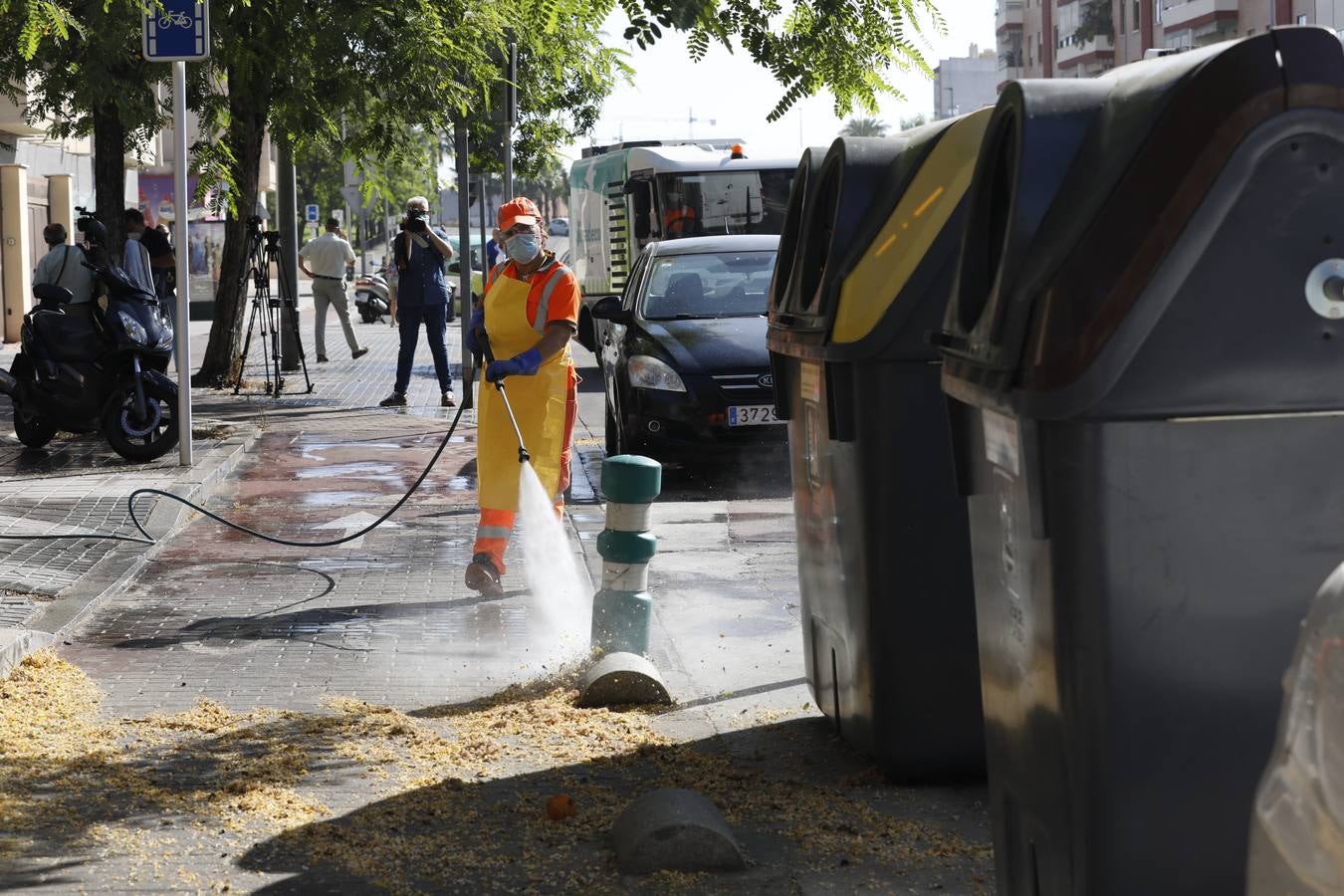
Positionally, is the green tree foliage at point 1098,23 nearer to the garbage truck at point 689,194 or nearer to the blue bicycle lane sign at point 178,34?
the garbage truck at point 689,194

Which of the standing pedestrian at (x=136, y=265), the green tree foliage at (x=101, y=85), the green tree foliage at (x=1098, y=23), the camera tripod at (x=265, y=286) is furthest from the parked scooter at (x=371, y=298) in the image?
the green tree foliage at (x=1098, y=23)

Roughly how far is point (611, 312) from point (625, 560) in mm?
6508

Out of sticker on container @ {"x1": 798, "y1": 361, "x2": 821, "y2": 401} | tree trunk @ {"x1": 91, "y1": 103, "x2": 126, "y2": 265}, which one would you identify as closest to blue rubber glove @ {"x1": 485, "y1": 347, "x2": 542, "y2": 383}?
sticker on container @ {"x1": 798, "y1": 361, "x2": 821, "y2": 401}

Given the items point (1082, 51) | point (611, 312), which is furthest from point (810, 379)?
point (1082, 51)

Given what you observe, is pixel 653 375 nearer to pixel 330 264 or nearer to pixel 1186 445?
pixel 1186 445

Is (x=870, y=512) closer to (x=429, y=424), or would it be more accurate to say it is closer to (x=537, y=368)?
(x=537, y=368)

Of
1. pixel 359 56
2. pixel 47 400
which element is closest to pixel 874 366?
pixel 47 400

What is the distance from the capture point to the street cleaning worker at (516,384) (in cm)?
820

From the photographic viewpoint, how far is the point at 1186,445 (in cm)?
325

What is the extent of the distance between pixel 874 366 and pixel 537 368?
11.2 feet

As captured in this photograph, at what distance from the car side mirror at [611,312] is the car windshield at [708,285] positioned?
0.63 feet

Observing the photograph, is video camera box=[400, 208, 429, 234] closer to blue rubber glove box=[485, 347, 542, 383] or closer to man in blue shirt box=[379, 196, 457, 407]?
man in blue shirt box=[379, 196, 457, 407]

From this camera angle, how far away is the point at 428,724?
601cm

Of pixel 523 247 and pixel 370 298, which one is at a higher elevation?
pixel 370 298
